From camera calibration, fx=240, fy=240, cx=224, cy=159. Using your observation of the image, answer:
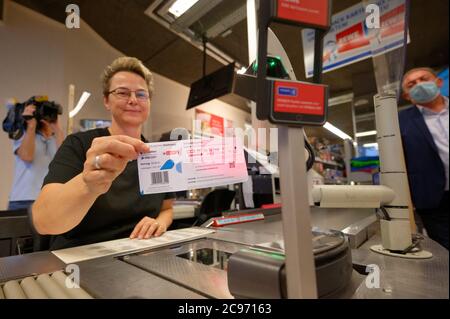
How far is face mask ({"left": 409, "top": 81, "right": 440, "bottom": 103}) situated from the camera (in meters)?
1.85

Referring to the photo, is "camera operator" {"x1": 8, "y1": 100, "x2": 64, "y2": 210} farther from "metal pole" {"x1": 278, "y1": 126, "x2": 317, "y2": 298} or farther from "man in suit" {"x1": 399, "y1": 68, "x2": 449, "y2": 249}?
"man in suit" {"x1": 399, "y1": 68, "x2": 449, "y2": 249}

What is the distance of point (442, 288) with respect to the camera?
39cm

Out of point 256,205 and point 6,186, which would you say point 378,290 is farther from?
point 6,186

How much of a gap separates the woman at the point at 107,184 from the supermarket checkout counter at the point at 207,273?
13 centimetres

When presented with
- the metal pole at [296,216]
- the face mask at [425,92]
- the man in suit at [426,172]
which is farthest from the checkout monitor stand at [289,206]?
the face mask at [425,92]

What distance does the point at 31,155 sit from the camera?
4.21 feet

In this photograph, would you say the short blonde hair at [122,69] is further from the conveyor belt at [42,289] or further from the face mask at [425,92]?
the face mask at [425,92]

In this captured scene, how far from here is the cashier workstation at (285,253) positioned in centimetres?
30

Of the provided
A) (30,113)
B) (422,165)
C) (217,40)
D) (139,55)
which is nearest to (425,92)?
(422,165)

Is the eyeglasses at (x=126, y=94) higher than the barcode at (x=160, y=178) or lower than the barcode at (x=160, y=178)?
higher

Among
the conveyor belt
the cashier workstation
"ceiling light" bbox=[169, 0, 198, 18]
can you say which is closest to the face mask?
the cashier workstation

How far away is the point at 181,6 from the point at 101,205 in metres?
1.10
